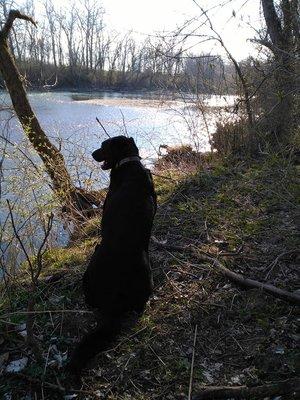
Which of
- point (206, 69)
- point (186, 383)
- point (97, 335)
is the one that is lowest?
point (186, 383)

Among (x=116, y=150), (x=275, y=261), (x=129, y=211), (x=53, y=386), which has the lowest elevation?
(x=53, y=386)

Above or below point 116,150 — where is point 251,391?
below

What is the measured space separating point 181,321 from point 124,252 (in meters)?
0.76

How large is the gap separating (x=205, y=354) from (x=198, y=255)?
1472 mm

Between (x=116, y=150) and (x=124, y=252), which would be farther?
(x=116, y=150)

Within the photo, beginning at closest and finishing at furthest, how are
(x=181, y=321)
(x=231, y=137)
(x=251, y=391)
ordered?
1. (x=251, y=391)
2. (x=181, y=321)
3. (x=231, y=137)

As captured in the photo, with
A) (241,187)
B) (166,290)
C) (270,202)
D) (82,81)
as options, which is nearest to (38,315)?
(166,290)

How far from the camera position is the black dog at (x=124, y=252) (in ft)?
11.0

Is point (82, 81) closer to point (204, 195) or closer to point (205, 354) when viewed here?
point (204, 195)

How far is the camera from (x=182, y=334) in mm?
3357

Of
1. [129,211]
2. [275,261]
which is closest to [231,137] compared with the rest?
[275,261]

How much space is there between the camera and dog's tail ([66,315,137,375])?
2.87m

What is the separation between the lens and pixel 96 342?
9.81 ft

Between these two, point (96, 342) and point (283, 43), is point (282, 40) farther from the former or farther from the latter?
point (96, 342)
